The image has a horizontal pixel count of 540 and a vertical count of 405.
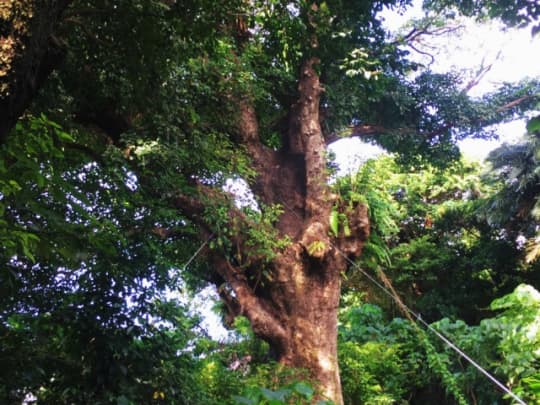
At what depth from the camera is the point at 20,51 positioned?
1.66 m

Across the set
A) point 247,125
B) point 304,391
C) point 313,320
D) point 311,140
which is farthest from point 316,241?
point 304,391

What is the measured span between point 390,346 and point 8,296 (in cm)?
554

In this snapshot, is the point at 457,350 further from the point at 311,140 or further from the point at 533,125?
the point at 311,140

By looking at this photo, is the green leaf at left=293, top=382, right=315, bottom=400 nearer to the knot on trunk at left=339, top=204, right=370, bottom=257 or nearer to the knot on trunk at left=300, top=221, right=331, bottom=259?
the knot on trunk at left=300, top=221, right=331, bottom=259

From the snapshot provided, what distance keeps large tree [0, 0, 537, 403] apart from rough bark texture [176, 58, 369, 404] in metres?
0.01

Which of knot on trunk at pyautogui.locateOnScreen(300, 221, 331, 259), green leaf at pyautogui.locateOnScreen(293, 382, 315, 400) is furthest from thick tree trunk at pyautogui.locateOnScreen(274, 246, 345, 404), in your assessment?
green leaf at pyautogui.locateOnScreen(293, 382, 315, 400)

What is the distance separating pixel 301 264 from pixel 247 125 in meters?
1.91

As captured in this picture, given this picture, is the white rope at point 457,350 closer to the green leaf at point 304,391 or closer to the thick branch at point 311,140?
the thick branch at point 311,140

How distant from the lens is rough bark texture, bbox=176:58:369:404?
16.1 ft

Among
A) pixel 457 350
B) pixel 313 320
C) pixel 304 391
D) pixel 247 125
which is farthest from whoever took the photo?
pixel 247 125

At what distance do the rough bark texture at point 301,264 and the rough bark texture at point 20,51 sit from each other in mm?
3268

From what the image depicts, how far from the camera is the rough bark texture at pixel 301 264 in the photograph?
4906 millimetres

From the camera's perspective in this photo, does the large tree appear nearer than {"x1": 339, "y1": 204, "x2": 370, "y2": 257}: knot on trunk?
Yes

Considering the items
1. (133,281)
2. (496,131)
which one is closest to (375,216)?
(133,281)
